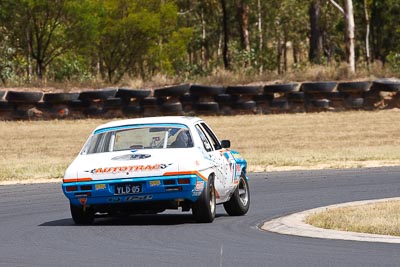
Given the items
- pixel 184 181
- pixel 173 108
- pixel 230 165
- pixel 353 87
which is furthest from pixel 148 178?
pixel 353 87

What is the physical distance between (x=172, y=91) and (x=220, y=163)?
2016 centimetres

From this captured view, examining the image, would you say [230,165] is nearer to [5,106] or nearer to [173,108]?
[173,108]

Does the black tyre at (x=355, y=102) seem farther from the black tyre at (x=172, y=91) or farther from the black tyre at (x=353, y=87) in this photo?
the black tyre at (x=172, y=91)

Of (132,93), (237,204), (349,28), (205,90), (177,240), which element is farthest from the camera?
(349,28)

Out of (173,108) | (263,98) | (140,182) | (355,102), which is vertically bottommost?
(355,102)

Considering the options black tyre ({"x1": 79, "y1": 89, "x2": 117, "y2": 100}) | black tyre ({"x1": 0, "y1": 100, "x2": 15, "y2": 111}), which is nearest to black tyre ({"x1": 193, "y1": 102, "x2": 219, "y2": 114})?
black tyre ({"x1": 79, "y1": 89, "x2": 117, "y2": 100})

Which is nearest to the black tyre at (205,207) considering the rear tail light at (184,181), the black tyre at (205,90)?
the rear tail light at (184,181)

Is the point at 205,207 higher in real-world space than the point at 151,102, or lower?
lower

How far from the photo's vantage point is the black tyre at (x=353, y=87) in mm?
34438

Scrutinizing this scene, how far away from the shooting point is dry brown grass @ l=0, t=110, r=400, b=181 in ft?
83.0

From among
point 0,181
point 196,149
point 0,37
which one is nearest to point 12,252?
point 196,149

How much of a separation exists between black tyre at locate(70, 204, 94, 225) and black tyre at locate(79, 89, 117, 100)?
2095 cm

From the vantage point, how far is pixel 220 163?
1444cm

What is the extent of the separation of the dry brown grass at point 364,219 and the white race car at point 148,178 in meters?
1.34
